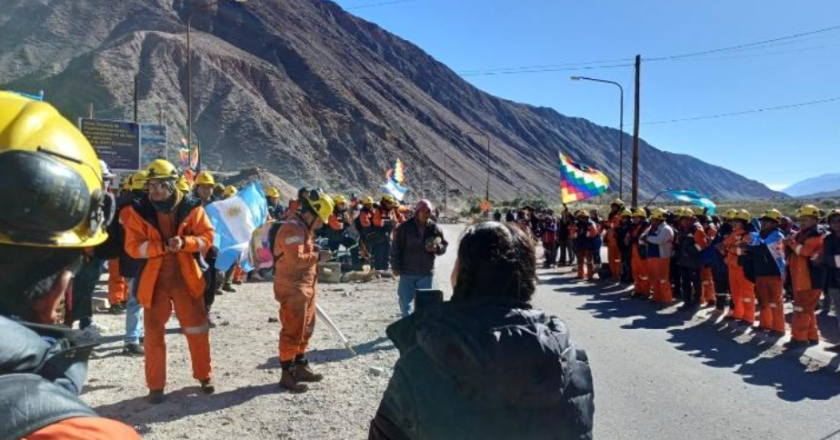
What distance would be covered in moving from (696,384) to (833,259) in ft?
9.41

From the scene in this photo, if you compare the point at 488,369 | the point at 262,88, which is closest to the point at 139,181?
the point at 488,369

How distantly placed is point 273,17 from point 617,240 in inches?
3870

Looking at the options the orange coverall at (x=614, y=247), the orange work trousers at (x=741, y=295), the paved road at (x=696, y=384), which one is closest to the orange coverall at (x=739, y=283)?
the orange work trousers at (x=741, y=295)

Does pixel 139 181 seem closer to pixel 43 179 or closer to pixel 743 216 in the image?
pixel 43 179

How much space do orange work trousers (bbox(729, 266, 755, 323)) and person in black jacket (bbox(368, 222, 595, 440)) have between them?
8873mm

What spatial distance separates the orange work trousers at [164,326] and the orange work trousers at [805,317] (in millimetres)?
7459

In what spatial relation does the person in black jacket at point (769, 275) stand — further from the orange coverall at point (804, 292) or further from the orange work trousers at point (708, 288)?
the orange work trousers at point (708, 288)

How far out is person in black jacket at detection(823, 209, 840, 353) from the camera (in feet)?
25.2

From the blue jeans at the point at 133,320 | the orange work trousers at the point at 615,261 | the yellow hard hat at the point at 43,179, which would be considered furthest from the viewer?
the orange work trousers at the point at 615,261

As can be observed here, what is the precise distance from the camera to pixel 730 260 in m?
9.98

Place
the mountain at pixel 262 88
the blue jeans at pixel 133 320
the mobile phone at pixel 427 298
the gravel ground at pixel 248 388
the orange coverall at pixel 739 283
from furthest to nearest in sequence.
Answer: the mountain at pixel 262 88 < the orange coverall at pixel 739 283 < the blue jeans at pixel 133 320 < the gravel ground at pixel 248 388 < the mobile phone at pixel 427 298

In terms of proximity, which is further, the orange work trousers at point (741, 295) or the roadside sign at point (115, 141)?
the roadside sign at point (115, 141)

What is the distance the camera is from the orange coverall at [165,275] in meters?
5.10

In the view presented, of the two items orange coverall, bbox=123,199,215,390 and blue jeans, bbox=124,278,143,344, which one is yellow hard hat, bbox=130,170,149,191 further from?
blue jeans, bbox=124,278,143,344
